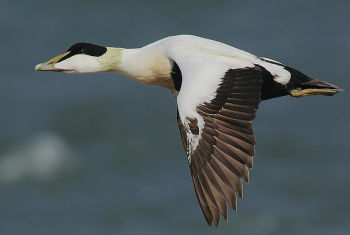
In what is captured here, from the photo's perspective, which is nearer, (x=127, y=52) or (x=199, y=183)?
(x=199, y=183)

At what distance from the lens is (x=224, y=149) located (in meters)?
7.17

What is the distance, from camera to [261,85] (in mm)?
7594

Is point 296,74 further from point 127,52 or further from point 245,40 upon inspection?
point 245,40

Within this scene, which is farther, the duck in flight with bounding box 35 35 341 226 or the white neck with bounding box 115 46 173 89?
the white neck with bounding box 115 46 173 89

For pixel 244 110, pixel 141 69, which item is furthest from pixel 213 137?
pixel 141 69

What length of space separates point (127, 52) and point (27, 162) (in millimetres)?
8020

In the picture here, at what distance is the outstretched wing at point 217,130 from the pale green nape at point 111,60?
1.07 metres

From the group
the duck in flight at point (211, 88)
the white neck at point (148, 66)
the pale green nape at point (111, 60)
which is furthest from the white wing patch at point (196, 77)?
the pale green nape at point (111, 60)

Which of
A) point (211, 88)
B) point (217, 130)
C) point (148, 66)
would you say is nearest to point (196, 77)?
point (211, 88)

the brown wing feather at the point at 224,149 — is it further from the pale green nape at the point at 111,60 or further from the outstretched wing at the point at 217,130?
the pale green nape at the point at 111,60

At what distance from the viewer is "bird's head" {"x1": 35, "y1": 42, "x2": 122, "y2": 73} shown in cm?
857

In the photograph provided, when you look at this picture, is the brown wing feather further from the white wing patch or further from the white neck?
the white neck

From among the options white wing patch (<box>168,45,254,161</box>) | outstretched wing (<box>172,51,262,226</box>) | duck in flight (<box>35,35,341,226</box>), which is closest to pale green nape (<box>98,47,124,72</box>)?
duck in flight (<box>35,35,341,226</box>)

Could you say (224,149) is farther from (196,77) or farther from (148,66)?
(148,66)
